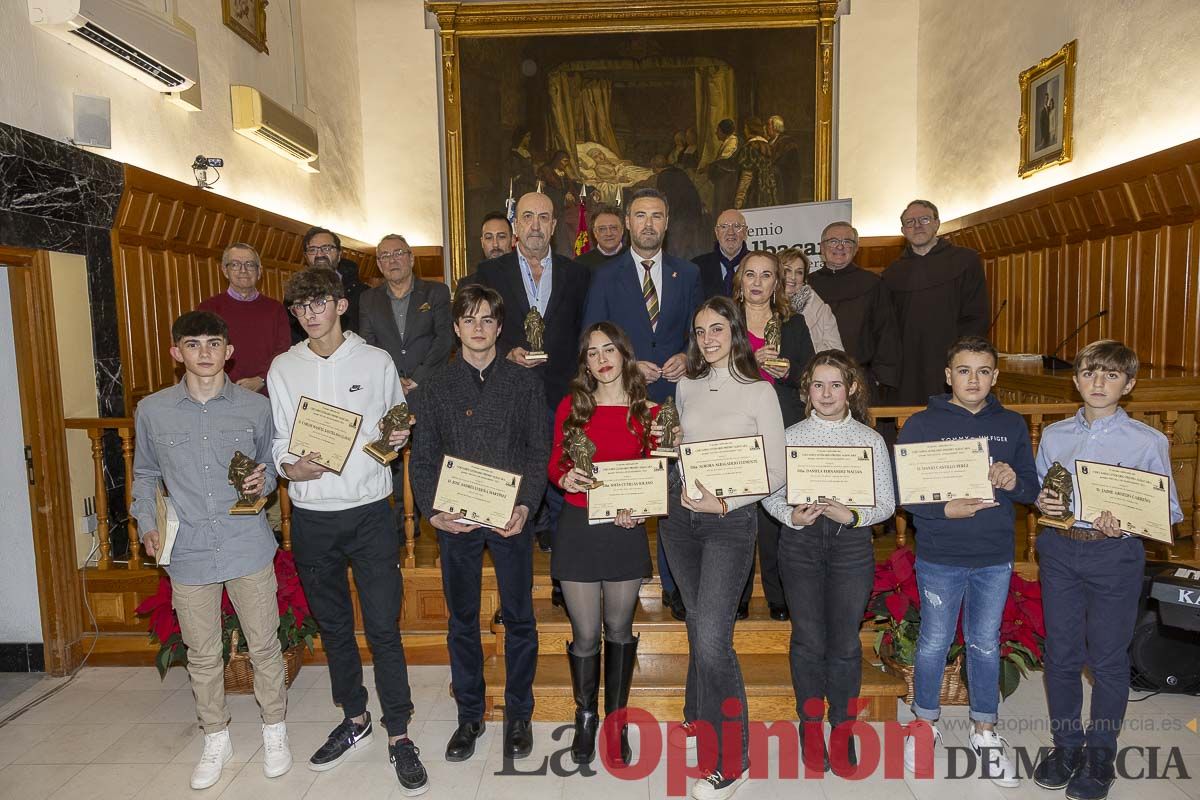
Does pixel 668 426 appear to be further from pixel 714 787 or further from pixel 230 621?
pixel 230 621

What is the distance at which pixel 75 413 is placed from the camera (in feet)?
12.8

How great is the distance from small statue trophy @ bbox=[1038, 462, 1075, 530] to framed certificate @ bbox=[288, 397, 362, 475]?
7.75ft

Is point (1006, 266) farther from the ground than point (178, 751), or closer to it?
farther from the ground

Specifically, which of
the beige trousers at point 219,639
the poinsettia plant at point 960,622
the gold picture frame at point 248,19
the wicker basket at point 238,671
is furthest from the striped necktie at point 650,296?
the gold picture frame at point 248,19

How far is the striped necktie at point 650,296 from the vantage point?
3322 millimetres

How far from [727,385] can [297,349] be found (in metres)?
1.58

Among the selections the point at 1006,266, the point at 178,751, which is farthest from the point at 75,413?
the point at 1006,266

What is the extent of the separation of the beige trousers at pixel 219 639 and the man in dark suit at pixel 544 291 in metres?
1.24

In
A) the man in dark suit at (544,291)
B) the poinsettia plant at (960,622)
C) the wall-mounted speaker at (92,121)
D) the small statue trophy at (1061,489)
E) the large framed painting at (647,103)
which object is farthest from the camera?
the large framed painting at (647,103)

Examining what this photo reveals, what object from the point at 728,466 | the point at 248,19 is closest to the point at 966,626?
the point at 728,466

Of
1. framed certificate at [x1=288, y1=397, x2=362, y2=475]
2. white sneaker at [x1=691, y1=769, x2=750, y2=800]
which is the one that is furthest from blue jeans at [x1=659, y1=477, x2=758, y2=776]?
framed certificate at [x1=288, y1=397, x2=362, y2=475]

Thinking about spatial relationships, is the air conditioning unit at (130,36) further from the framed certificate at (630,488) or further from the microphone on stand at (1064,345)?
the microphone on stand at (1064,345)

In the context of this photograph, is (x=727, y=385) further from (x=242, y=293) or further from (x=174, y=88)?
(x=174, y=88)

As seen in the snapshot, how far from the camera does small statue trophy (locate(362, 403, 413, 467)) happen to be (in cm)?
271
